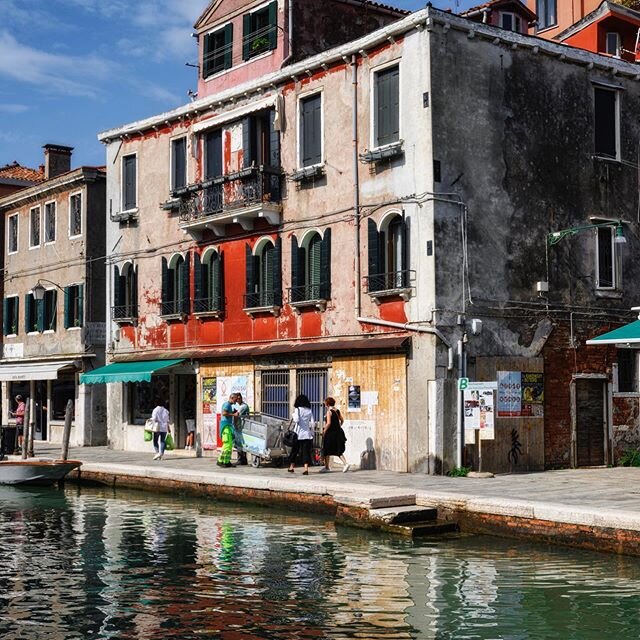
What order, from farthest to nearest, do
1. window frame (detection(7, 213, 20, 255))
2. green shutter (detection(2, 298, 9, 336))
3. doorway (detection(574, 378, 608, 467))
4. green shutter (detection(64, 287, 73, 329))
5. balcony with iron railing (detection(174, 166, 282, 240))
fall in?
1. green shutter (detection(2, 298, 9, 336))
2. window frame (detection(7, 213, 20, 255))
3. green shutter (detection(64, 287, 73, 329))
4. balcony with iron railing (detection(174, 166, 282, 240))
5. doorway (detection(574, 378, 608, 467))

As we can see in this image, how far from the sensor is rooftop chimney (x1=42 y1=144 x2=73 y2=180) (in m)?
36.7

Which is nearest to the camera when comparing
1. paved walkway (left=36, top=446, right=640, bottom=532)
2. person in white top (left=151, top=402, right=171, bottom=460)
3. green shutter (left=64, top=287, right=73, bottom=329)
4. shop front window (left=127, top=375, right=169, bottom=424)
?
paved walkway (left=36, top=446, right=640, bottom=532)

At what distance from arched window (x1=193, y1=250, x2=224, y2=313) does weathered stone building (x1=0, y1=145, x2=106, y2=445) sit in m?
6.10

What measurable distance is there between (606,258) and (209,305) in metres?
9.36

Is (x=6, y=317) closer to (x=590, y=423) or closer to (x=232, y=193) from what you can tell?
(x=232, y=193)

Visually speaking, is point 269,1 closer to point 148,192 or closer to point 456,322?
point 148,192

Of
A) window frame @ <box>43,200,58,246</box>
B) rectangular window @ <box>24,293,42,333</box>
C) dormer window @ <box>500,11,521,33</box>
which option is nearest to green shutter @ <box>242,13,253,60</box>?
dormer window @ <box>500,11,521,33</box>

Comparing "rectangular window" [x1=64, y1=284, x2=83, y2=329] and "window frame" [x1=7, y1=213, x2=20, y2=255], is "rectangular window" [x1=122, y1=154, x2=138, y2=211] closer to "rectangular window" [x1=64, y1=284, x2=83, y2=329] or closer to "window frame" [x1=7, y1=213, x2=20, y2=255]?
"rectangular window" [x1=64, y1=284, x2=83, y2=329]

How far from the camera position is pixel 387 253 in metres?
21.8

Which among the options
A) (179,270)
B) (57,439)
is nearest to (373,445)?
(179,270)

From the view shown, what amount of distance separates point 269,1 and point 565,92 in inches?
286

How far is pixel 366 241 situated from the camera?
22.0m

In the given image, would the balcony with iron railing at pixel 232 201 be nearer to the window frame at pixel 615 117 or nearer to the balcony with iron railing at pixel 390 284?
the balcony with iron railing at pixel 390 284

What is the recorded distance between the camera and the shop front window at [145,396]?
28.2 m
